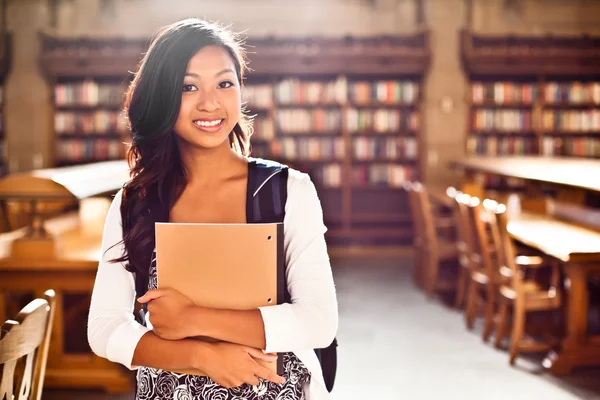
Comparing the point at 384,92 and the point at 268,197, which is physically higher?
the point at 384,92

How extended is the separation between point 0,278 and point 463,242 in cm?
319

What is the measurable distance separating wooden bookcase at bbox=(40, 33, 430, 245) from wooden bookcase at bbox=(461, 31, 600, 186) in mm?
714

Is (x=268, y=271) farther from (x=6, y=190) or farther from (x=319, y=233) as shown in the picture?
(x=6, y=190)

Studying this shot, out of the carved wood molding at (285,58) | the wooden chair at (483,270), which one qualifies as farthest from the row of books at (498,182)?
the wooden chair at (483,270)

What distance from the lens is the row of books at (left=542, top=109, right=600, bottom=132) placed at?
7.80 metres

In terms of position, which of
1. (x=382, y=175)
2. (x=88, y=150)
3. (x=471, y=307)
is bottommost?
(x=471, y=307)

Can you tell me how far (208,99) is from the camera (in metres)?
1.09

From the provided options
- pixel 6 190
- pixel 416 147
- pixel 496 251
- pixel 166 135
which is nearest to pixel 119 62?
pixel 416 147

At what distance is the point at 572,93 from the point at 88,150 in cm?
587

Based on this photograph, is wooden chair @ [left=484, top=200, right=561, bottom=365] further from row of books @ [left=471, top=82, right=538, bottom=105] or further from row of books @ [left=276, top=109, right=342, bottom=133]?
row of books @ [left=471, top=82, right=538, bottom=105]

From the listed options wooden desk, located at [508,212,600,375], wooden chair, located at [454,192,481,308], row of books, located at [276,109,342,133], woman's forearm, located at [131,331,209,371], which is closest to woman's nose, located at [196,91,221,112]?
woman's forearm, located at [131,331,209,371]

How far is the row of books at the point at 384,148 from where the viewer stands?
789 centimetres

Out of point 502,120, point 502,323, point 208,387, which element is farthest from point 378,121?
point 208,387

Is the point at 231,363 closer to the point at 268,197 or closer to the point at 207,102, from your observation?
the point at 268,197
